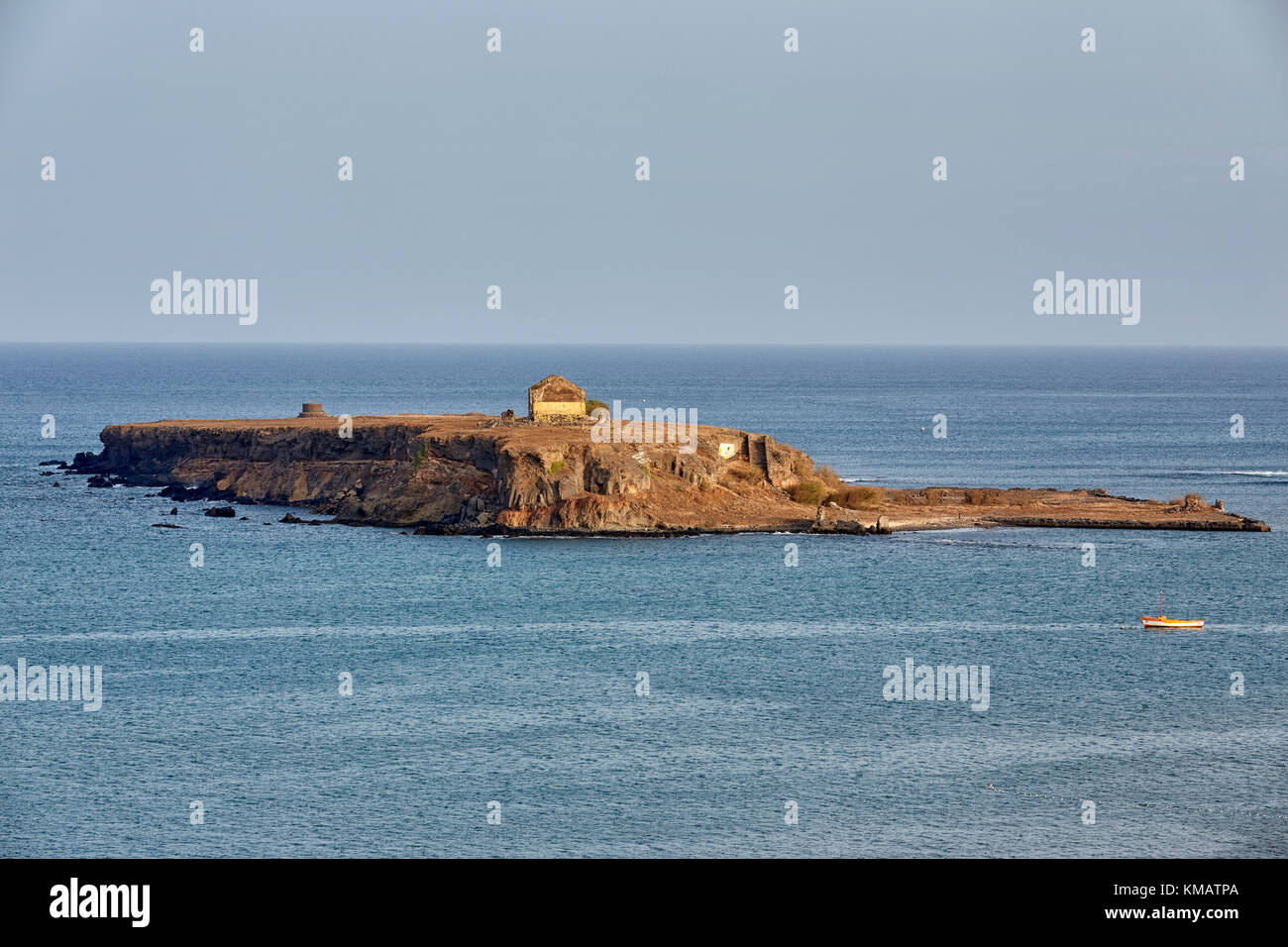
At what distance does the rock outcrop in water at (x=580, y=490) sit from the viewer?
306 feet

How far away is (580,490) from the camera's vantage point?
3686 inches

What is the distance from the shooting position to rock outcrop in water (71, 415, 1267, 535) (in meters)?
93.3

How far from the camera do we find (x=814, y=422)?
18675cm

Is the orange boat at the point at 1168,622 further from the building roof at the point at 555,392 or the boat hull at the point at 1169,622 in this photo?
the building roof at the point at 555,392

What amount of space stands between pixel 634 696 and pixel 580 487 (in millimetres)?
38315

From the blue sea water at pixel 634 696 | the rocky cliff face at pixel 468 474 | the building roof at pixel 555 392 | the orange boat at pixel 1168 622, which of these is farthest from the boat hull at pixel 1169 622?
the building roof at pixel 555 392

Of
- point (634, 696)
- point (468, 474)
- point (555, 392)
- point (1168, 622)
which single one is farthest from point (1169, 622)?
point (555, 392)

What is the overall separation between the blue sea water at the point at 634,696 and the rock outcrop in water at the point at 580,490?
2860mm

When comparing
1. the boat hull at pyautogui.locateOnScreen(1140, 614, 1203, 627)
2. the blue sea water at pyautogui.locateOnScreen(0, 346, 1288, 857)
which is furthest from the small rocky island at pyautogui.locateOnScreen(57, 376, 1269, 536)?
the boat hull at pyautogui.locateOnScreen(1140, 614, 1203, 627)

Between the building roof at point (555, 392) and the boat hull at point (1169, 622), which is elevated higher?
the building roof at point (555, 392)

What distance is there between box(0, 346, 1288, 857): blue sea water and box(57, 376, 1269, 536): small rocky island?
281 cm

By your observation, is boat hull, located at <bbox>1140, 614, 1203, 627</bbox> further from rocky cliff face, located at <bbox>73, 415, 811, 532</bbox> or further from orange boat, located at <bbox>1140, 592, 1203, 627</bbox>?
rocky cliff face, located at <bbox>73, 415, 811, 532</bbox>

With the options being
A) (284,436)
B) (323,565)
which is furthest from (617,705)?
(284,436)

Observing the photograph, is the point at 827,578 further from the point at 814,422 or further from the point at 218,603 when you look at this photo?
the point at 814,422
